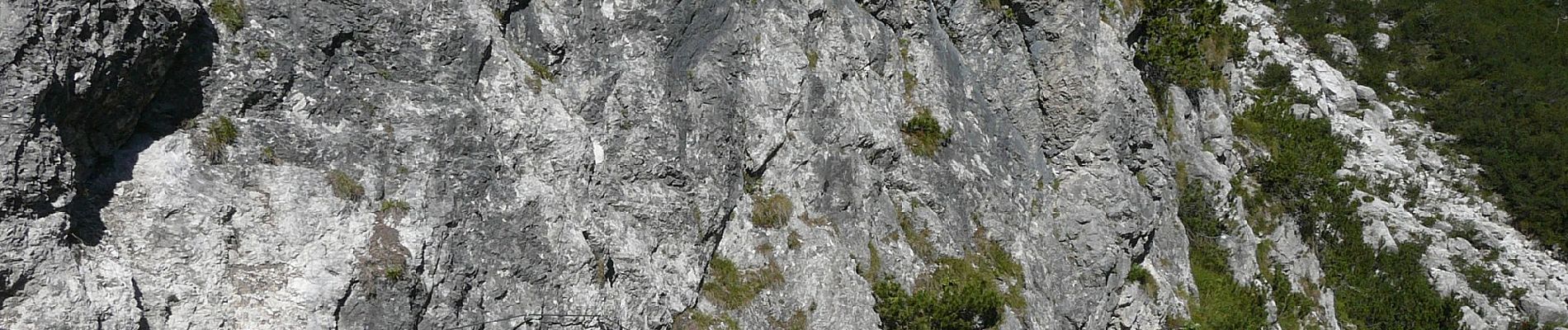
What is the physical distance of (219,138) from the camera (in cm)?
746

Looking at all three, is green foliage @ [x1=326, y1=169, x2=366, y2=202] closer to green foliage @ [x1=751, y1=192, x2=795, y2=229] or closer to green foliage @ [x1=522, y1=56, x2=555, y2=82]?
green foliage @ [x1=522, y1=56, x2=555, y2=82]

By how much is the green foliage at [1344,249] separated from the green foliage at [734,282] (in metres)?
13.8

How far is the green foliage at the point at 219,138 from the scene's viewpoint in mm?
7371

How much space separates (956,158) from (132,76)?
9625 mm

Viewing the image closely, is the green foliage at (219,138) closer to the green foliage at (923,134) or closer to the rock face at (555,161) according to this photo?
the rock face at (555,161)

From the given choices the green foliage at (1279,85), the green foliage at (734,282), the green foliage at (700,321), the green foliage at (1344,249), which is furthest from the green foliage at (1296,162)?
the green foliage at (700,321)

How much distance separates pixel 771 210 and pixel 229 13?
5.79 metres

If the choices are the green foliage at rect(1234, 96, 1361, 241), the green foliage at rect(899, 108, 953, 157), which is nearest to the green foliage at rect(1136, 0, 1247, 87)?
the green foliage at rect(1234, 96, 1361, 241)

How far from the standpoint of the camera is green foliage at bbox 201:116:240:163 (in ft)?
24.2

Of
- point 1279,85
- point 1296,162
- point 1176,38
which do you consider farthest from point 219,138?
point 1279,85

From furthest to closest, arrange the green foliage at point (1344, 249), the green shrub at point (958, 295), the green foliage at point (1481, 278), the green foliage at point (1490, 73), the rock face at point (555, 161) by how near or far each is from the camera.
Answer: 1. the green foliage at point (1490, 73)
2. the green foliage at point (1481, 278)
3. the green foliage at point (1344, 249)
4. the green shrub at point (958, 295)
5. the rock face at point (555, 161)

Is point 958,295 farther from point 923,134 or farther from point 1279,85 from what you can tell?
point 1279,85

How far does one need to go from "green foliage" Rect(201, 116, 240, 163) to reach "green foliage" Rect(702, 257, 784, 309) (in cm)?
474

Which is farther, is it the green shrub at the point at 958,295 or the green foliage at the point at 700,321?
the green shrub at the point at 958,295
